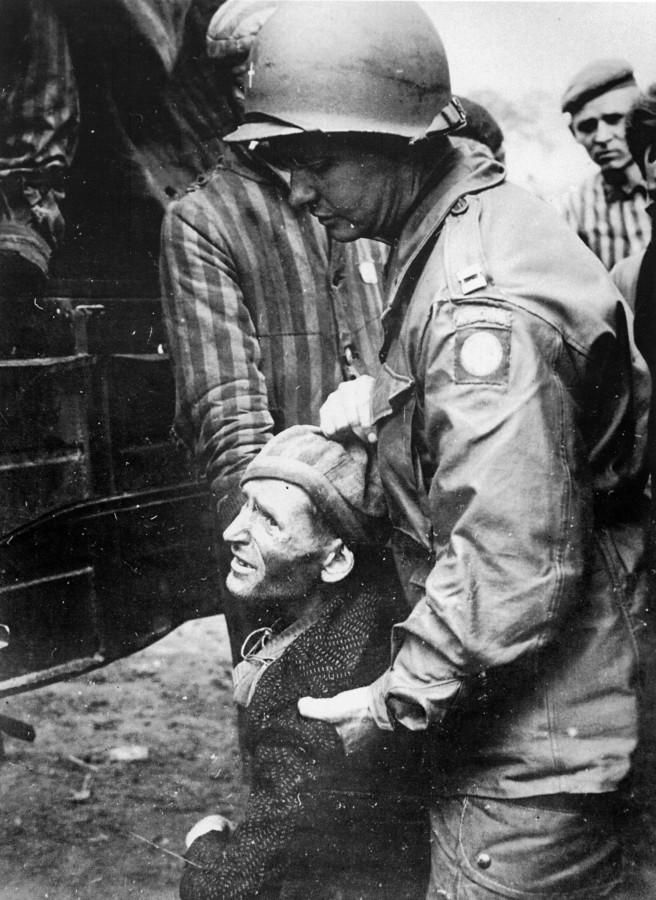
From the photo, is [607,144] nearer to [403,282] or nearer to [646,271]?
[646,271]

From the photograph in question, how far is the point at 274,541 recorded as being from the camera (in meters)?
1.85

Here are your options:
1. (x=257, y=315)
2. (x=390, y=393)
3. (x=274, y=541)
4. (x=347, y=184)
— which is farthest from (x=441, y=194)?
(x=257, y=315)

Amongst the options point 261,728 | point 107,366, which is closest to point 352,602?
point 261,728

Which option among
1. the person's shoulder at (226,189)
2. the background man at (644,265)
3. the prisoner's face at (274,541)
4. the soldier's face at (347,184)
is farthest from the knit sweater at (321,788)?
the person's shoulder at (226,189)

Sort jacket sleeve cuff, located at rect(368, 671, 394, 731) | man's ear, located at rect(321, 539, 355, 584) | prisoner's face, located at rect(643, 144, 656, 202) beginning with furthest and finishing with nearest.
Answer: prisoner's face, located at rect(643, 144, 656, 202) → man's ear, located at rect(321, 539, 355, 584) → jacket sleeve cuff, located at rect(368, 671, 394, 731)

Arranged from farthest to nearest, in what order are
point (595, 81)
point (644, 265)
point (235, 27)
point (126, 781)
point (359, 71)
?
point (126, 781), point (644, 265), point (235, 27), point (595, 81), point (359, 71)

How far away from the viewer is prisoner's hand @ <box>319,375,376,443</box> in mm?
1781

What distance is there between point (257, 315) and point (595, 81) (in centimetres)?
113

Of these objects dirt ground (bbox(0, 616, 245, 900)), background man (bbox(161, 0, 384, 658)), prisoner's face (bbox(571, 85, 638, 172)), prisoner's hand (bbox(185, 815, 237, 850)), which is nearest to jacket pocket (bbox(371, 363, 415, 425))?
background man (bbox(161, 0, 384, 658))

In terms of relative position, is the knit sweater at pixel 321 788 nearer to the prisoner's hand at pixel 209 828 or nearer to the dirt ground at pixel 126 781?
the prisoner's hand at pixel 209 828

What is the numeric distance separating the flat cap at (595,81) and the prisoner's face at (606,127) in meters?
0.03

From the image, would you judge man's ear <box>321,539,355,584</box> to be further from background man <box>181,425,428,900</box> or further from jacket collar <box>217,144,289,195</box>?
jacket collar <box>217,144,289,195</box>

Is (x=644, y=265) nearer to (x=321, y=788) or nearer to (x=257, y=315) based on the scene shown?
(x=257, y=315)

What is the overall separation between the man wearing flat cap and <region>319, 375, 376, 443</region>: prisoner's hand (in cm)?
118
